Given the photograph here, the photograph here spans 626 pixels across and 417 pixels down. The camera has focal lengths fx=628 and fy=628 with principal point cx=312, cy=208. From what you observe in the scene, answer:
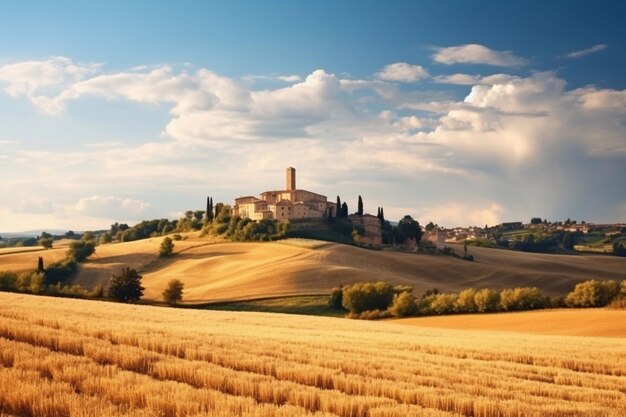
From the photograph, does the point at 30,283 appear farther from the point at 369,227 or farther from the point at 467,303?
the point at 369,227

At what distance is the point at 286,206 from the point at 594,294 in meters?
105

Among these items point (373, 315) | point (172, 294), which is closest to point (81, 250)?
point (172, 294)

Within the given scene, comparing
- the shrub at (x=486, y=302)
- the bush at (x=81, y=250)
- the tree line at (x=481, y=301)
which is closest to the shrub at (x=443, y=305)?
the tree line at (x=481, y=301)

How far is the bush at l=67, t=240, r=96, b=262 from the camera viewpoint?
119m

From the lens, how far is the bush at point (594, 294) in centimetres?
5831

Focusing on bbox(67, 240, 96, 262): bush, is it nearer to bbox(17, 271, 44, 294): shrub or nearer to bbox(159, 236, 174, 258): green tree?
bbox(159, 236, 174, 258): green tree

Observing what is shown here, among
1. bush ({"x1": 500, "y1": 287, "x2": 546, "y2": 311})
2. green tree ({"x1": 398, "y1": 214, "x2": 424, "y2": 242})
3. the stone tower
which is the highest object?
the stone tower

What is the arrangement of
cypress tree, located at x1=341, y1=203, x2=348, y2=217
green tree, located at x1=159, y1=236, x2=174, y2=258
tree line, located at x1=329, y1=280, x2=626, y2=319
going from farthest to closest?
cypress tree, located at x1=341, y1=203, x2=348, y2=217 → green tree, located at x1=159, y1=236, x2=174, y2=258 → tree line, located at x1=329, y1=280, x2=626, y2=319

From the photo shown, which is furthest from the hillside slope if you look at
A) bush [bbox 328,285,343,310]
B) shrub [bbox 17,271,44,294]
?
shrub [bbox 17,271,44,294]

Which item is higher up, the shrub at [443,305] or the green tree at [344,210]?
the green tree at [344,210]

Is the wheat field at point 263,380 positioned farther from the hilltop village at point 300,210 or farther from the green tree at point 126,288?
the hilltop village at point 300,210

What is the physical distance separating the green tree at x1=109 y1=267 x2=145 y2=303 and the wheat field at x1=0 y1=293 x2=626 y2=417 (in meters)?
64.7

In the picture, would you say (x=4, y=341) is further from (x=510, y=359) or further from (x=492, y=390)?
(x=510, y=359)

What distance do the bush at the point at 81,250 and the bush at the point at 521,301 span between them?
83529mm
